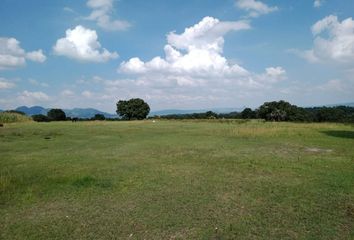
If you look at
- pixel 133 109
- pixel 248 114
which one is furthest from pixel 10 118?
pixel 248 114

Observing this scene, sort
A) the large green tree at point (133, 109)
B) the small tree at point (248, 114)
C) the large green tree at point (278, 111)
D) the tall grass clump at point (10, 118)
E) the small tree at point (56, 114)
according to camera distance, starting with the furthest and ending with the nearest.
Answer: the small tree at point (248, 114)
the large green tree at point (133, 109)
the small tree at point (56, 114)
the large green tree at point (278, 111)
the tall grass clump at point (10, 118)

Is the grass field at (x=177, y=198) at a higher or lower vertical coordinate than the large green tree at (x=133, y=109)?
lower

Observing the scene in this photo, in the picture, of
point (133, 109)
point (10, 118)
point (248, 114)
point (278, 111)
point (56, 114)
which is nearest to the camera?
point (10, 118)

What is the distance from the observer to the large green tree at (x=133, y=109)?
77000mm

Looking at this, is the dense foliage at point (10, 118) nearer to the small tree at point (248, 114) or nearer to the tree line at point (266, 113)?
the tree line at point (266, 113)

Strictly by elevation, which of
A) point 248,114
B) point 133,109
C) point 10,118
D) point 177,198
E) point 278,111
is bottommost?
point 177,198

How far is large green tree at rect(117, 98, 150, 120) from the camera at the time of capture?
253 feet

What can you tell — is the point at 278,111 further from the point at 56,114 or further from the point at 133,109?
the point at 56,114

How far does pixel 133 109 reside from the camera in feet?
253

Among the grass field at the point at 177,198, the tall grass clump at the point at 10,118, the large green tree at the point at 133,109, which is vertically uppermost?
the large green tree at the point at 133,109

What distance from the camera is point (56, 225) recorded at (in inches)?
262

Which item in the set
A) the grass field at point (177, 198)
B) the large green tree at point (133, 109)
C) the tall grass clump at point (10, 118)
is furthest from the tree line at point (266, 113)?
the grass field at point (177, 198)

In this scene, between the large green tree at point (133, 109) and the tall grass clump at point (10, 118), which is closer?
the tall grass clump at point (10, 118)

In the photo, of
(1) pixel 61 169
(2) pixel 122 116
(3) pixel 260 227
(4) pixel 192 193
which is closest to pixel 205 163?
(4) pixel 192 193
